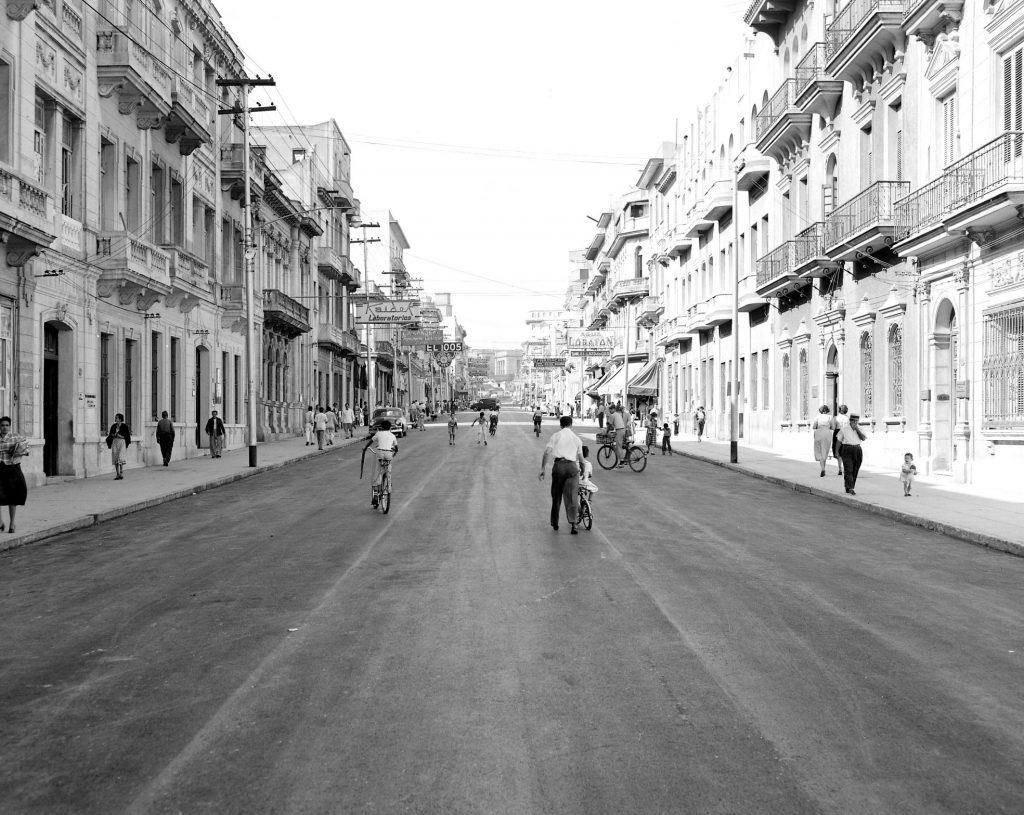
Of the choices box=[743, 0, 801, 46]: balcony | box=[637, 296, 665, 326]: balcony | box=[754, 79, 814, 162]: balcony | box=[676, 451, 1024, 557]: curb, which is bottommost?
box=[676, 451, 1024, 557]: curb

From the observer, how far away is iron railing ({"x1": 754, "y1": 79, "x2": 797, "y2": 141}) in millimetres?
32438

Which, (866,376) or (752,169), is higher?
(752,169)

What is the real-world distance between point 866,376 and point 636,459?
6709 millimetres

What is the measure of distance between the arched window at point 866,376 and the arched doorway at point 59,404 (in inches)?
793

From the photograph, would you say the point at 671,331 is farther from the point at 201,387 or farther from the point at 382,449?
the point at 382,449

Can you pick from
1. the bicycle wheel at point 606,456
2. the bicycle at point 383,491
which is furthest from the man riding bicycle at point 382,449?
the bicycle wheel at point 606,456

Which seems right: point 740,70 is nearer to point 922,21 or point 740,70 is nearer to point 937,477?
point 922,21

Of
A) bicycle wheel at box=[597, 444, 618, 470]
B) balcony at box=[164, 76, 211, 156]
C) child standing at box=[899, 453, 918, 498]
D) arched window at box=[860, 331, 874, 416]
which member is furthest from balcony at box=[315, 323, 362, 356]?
child standing at box=[899, 453, 918, 498]

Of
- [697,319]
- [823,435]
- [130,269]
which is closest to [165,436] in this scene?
[130,269]

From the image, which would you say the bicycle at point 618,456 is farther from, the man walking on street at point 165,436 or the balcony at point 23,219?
the balcony at point 23,219

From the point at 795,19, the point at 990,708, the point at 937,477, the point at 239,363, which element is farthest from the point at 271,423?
the point at 990,708

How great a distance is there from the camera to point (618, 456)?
29.0m

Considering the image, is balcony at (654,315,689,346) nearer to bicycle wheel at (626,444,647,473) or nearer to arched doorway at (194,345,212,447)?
arched doorway at (194,345,212,447)

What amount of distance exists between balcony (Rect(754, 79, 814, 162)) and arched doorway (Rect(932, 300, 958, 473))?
1094cm
